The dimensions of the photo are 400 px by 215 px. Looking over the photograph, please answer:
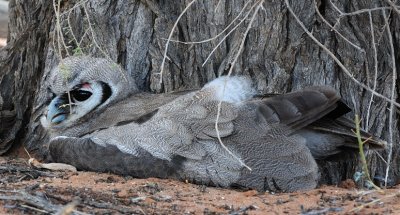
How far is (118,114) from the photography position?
7.12 metres

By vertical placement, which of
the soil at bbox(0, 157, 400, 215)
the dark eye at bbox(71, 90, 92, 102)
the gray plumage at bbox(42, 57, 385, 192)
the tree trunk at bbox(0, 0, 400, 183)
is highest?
the tree trunk at bbox(0, 0, 400, 183)

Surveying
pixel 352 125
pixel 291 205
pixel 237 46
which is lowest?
pixel 291 205

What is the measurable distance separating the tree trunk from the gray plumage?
0.39 m

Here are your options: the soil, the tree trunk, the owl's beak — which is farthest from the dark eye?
the soil

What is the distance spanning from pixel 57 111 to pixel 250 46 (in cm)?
175

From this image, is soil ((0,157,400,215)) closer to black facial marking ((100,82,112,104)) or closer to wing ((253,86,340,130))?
wing ((253,86,340,130))

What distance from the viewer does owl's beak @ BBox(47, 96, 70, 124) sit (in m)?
7.43

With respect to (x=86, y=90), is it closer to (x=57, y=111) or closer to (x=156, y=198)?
(x=57, y=111)

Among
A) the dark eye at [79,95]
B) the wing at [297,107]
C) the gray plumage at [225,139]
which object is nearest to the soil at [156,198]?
the gray plumage at [225,139]

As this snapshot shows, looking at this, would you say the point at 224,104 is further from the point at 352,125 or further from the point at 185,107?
the point at 352,125

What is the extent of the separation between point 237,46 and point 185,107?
89 centimetres

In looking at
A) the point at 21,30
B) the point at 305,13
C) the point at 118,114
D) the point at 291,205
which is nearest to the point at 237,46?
the point at 305,13

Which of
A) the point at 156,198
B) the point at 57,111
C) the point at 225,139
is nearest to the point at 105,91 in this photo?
the point at 57,111

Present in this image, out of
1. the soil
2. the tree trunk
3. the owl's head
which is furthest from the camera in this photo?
the owl's head
